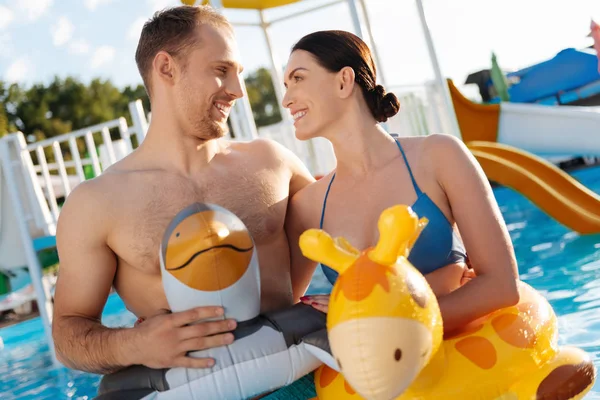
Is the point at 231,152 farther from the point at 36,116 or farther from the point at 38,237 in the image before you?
the point at 36,116

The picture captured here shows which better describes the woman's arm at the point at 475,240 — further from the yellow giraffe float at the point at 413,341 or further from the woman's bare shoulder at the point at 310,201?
the woman's bare shoulder at the point at 310,201

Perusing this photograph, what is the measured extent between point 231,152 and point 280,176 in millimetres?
227

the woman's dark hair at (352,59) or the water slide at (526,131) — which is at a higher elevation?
the woman's dark hair at (352,59)

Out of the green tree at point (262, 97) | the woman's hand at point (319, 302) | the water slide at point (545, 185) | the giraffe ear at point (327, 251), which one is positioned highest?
the green tree at point (262, 97)

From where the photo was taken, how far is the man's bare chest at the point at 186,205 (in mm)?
2264

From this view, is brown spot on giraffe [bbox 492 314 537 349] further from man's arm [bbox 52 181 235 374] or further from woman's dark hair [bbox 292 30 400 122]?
man's arm [bbox 52 181 235 374]

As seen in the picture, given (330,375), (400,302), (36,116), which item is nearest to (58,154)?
(330,375)

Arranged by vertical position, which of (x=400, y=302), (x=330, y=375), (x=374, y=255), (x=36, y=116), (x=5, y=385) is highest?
(x=36, y=116)

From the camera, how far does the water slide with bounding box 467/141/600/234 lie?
22.6 feet

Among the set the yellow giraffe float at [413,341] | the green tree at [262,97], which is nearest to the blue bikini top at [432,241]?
the yellow giraffe float at [413,341]

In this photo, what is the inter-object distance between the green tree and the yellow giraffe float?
46.8m

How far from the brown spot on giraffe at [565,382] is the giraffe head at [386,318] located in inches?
18.4

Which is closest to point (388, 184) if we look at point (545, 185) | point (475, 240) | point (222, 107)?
point (475, 240)

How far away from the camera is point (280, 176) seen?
2.59m
